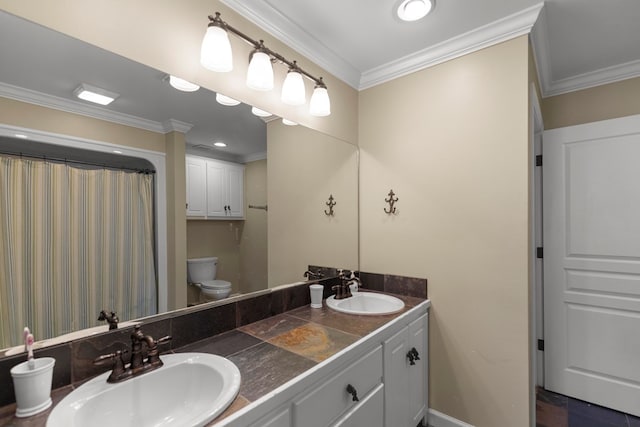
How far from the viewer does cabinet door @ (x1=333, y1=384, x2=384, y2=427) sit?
1166 millimetres

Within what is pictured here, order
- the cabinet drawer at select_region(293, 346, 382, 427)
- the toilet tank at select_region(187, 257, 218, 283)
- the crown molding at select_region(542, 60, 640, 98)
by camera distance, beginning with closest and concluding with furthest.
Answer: the cabinet drawer at select_region(293, 346, 382, 427) → the toilet tank at select_region(187, 257, 218, 283) → the crown molding at select_region(542, 60, 640, 98)

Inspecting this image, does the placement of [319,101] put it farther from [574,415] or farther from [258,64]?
[574,415]

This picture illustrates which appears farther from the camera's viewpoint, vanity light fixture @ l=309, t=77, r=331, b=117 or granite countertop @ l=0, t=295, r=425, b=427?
vanity light fixture @ l=309, t=77, r=331, b=117

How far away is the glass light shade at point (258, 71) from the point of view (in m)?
1.38

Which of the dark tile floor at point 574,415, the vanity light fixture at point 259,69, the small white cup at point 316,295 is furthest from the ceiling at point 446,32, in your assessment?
→ the dark tile floor at point 574,415

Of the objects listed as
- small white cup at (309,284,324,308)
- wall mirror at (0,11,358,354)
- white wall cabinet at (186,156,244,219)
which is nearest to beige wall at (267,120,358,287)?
wall mirror at (0,11,358,354)

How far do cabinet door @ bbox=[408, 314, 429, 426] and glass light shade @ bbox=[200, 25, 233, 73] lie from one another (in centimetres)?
164

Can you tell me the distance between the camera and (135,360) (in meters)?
0.98

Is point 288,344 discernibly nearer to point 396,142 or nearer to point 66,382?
point 66,382

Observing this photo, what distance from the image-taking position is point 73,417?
76 centimetres

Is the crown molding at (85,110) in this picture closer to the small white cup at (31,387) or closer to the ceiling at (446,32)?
the ceiling at (446,32)

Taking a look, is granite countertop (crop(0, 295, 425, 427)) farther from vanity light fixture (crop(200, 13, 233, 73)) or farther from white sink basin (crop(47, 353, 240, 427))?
vanity light fixture (crop(200, 13, 233, 73))

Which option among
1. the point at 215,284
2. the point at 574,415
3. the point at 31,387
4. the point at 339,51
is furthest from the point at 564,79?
the point at 31,387

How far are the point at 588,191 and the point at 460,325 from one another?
1408mm
